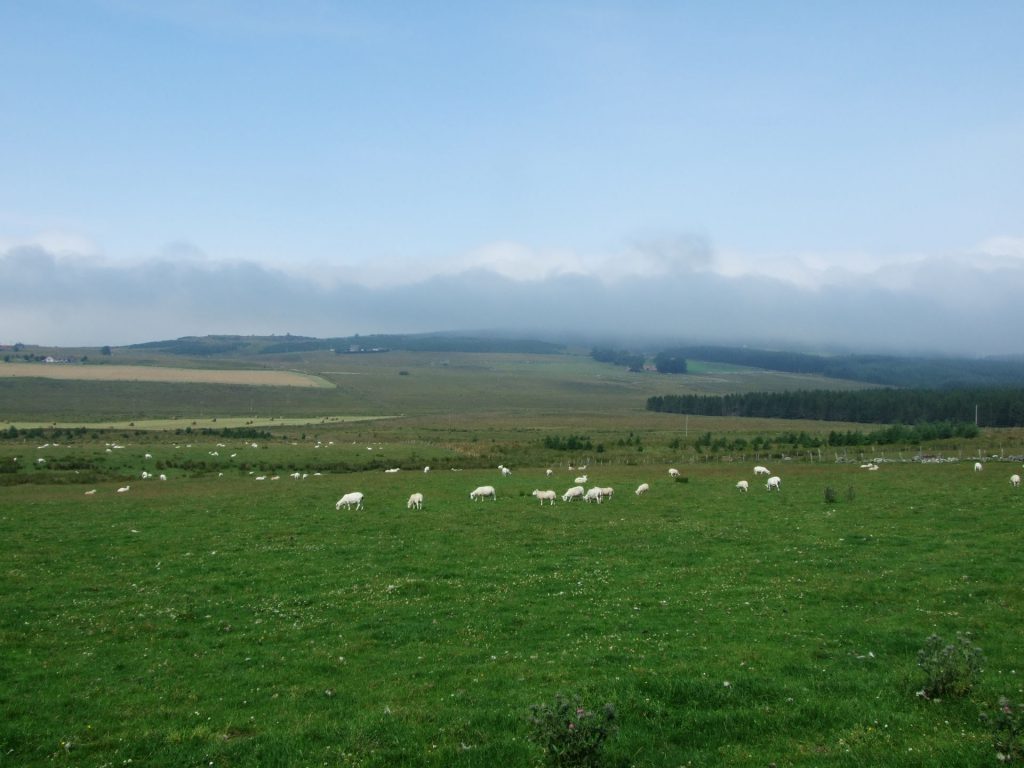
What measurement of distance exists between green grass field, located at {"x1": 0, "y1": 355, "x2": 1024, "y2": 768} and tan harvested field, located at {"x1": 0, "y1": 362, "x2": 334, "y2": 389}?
14762 centimetres

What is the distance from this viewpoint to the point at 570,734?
7.63 m

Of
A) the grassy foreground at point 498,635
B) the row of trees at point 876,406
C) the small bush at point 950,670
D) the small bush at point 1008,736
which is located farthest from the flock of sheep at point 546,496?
the row of trees at point 876,406

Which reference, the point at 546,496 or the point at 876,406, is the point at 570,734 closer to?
the point at 546,496

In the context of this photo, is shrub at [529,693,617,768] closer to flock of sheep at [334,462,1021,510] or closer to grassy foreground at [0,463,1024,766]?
grassy foreground at [0,463,1024,766]

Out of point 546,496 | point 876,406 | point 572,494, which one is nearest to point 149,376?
point 876,406

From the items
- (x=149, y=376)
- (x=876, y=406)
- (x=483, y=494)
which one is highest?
(x=149, y=376)

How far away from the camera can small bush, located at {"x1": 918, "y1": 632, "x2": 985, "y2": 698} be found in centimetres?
919

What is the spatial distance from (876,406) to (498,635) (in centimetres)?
13614

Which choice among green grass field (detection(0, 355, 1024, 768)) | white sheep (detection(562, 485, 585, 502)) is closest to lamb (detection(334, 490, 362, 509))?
green grass field (detection(0, 355, 1024, 768))

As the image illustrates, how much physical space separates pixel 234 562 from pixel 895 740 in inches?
696

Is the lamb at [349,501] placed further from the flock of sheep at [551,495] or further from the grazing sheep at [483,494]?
the grazing sheep at [483,494]

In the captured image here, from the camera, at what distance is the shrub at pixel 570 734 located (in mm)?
7629

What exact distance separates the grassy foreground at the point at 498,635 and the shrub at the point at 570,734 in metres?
0.47

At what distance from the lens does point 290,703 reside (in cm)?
1011
